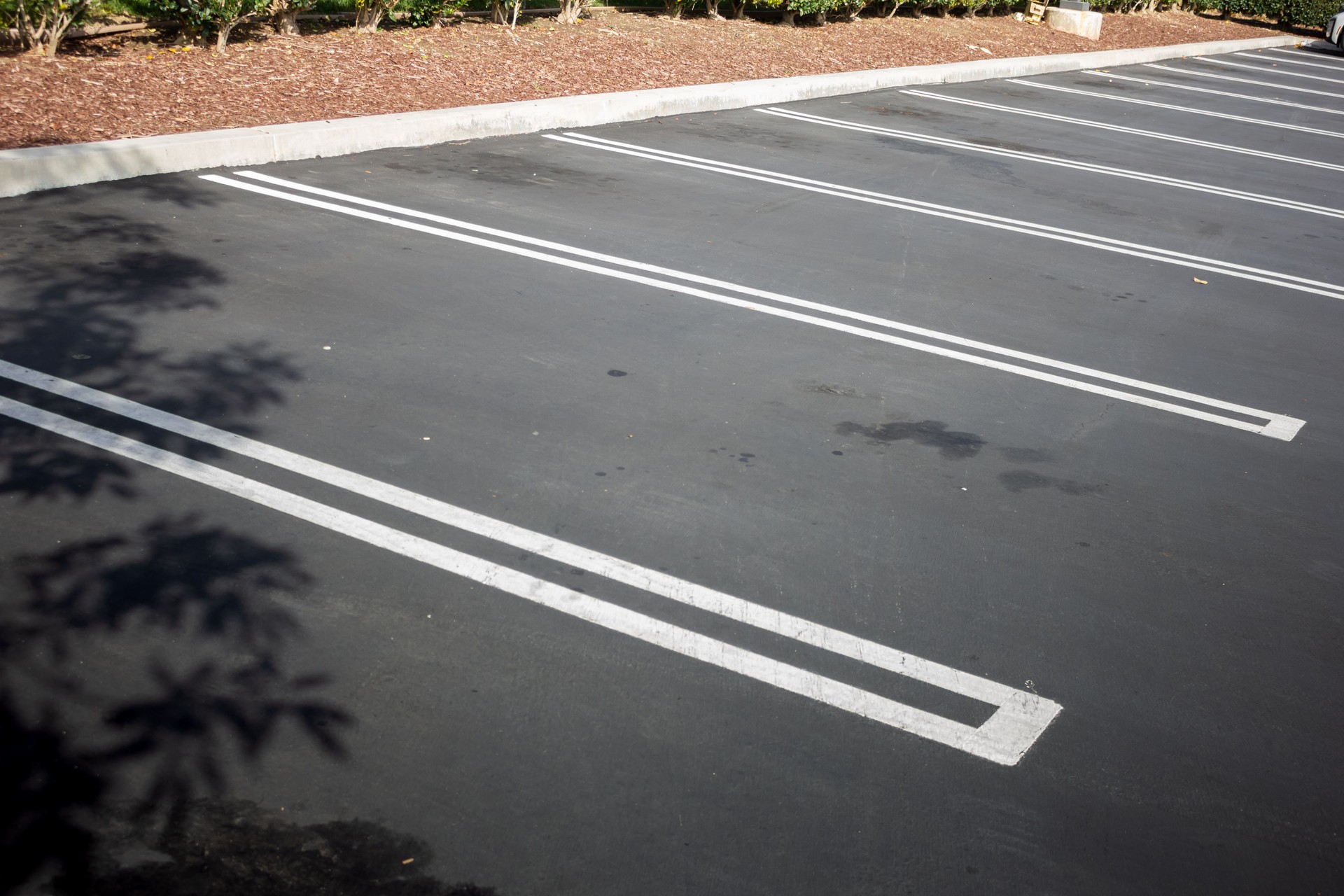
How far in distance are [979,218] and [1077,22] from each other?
1830 centimetres

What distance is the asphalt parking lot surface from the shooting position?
330 centimetres

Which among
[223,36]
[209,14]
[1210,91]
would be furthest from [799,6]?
[209,14]

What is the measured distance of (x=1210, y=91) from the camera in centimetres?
2162

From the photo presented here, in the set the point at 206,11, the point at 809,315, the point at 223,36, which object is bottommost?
the point at 809,315

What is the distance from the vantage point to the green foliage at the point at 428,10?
13.6 meters

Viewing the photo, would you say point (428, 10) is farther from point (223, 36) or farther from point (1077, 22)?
point (1077, 22)

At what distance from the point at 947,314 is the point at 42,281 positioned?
17.6 feet

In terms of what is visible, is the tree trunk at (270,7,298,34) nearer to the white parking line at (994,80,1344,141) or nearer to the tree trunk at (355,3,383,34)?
the tree trunk at (355,3,383,34)

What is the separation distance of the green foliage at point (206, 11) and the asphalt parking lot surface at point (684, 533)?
2986 millimetres

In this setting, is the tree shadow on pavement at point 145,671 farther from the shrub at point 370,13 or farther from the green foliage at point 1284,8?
the green foliage at point 1284,8

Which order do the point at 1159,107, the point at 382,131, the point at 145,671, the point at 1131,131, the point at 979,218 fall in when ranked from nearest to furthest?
the point at 145,671 < the point at 382,131 < the point at 979,218 < the point at 1131,131 < the point at 1159,107

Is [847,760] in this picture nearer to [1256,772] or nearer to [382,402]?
[1256,772]

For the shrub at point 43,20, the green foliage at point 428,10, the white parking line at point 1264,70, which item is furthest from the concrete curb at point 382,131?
the white parking line at point 1264,70

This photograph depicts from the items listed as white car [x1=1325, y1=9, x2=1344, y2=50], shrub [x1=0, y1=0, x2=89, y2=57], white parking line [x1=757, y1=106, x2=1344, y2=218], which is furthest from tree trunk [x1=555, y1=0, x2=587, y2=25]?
white car [x1=1325, y1=9, x2=1344, y2=50]
